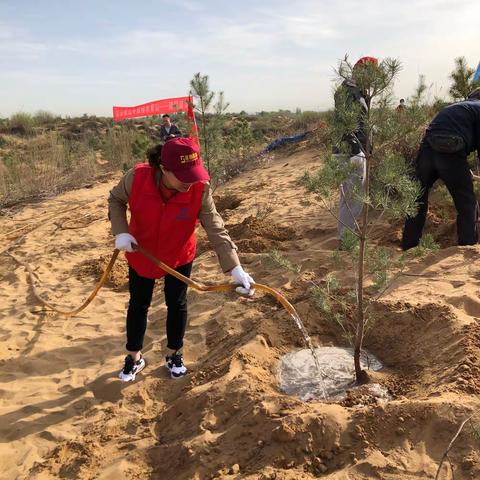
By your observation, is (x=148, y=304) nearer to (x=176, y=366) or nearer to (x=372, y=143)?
(x=176, y=366)

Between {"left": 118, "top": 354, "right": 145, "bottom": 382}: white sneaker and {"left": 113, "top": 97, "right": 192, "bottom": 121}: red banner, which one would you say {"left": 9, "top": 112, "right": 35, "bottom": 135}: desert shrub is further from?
{"left": 118, "top": 354, "right": 145, "bottom": 382}: white sneaker

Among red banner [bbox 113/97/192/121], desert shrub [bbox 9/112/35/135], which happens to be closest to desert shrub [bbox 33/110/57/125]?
desert shrub [bbox 9/112/35/135]

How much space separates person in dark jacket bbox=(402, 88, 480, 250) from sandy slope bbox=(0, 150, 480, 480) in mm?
306

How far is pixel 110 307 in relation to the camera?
4.68 meters

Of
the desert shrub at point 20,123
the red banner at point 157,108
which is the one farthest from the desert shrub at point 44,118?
the red banner at point 157,108

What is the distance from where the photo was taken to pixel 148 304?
316 cm

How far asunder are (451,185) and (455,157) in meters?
0.26

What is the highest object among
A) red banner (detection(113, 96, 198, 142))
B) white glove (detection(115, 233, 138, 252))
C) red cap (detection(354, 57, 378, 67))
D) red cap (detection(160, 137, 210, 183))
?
red banner (detection(113, 96, 198, 142))

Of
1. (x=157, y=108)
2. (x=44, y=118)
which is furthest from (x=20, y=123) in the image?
(x=157, y=108)

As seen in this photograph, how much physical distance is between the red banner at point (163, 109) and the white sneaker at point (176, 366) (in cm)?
457

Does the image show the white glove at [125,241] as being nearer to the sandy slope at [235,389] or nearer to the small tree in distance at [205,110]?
the sandy slope at [235,389]

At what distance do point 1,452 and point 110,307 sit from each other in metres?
1.99

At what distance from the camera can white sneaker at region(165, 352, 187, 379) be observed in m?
3.36

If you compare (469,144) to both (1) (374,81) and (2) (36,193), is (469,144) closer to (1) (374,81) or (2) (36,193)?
(1) (374,81)
